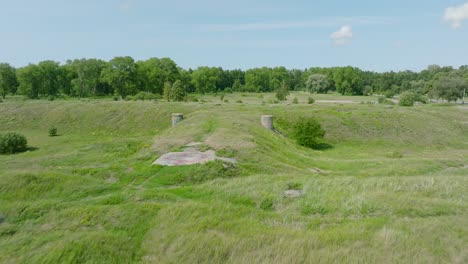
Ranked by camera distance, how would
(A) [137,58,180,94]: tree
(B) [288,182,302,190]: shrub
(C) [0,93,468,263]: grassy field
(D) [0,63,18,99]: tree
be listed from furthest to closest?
(A) [137,58,180,94]: tree
(D) [0,63,18,99]: tree
(B) [288,182,302,190]: shrub
(C) [0,93,468,263]: grassy field

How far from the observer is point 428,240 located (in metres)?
5.18

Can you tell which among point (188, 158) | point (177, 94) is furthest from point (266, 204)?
point (177, 94)

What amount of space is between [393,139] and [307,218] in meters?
29.9

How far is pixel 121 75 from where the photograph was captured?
228 feet

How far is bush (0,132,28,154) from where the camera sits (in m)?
25.4

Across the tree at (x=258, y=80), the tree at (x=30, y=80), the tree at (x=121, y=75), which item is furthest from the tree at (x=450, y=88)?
the tree at (x=30, y=80)

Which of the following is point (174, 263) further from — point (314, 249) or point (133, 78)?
point (133, 78)

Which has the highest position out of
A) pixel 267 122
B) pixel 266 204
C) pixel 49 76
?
pixel 49 76

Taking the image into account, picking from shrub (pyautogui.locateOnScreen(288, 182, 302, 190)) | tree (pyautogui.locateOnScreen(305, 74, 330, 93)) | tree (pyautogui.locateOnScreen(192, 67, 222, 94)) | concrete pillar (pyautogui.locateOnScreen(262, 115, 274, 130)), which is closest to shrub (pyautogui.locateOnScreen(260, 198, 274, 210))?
shrub (pyautogui.locateOnScreen(288, 182, 302, 190))

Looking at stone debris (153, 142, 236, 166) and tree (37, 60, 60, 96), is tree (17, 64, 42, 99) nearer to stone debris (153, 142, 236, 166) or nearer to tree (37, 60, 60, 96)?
tree (37, 60, 60, 96)

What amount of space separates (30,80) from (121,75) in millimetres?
21246

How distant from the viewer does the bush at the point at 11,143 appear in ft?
83.2

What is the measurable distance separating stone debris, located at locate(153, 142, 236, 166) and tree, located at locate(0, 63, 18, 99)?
78.2 metres

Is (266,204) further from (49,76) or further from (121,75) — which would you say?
(49,76)
